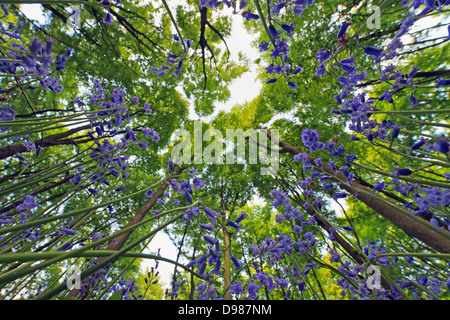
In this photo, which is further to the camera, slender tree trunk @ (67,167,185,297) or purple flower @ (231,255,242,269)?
→ slender tree trunk @ (67,167,185,297)

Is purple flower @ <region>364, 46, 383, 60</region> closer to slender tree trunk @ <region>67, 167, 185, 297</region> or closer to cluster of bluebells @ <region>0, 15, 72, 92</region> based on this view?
cluster of bluebells @ <region>0, 15, 72, 92</region>

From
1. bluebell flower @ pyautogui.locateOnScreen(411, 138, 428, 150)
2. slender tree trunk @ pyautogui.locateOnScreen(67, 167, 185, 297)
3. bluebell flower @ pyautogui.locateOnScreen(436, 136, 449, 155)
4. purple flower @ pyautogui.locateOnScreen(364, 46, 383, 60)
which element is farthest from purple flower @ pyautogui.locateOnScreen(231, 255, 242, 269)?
slender tree trunk @ pyautogui.locateOnScreen(67, 167, 185, 297)

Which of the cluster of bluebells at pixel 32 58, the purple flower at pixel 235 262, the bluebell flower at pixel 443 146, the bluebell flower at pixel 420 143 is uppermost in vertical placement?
the cluster of bluebells at pixel 32 58

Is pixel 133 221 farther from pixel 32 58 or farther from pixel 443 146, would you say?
pixel 443 146

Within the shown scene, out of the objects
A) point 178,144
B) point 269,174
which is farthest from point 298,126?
point 178,144

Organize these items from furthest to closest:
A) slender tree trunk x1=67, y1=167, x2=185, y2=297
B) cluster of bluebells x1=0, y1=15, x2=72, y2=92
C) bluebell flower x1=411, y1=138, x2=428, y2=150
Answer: slender tree trunk x1=67, y1=167, x2=185, y2=297
bluebell flower x1=411, y1=138, x2=428, y2=150
cluster of bluebells x1=0, y1=15, x2=72, y2=92

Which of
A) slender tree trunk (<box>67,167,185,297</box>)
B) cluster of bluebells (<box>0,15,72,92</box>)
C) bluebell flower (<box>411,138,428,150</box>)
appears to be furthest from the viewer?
slender tree trunk (<box>67,167,185,297</box>)

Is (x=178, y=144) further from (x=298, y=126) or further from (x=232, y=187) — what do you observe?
(x=298, y=126)

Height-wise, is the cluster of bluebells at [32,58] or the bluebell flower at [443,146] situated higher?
the cluster of bluebells at [32,58]

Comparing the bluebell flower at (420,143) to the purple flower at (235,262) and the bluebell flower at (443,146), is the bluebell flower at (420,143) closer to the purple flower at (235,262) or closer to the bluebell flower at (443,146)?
the bluebell flower at (443,146)

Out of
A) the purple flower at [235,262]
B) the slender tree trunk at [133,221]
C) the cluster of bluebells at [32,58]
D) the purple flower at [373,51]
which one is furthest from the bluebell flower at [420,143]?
the slender tree trunk at [133,221]

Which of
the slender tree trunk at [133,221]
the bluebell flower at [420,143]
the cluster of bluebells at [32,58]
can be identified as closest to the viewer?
the cluster of bluebells at [32,58]

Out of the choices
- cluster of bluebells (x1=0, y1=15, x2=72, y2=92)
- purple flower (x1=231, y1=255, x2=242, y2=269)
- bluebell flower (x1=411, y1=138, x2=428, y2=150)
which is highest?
cluster of bluebells (x1=0, y1=15, x2=72, y2=92)
